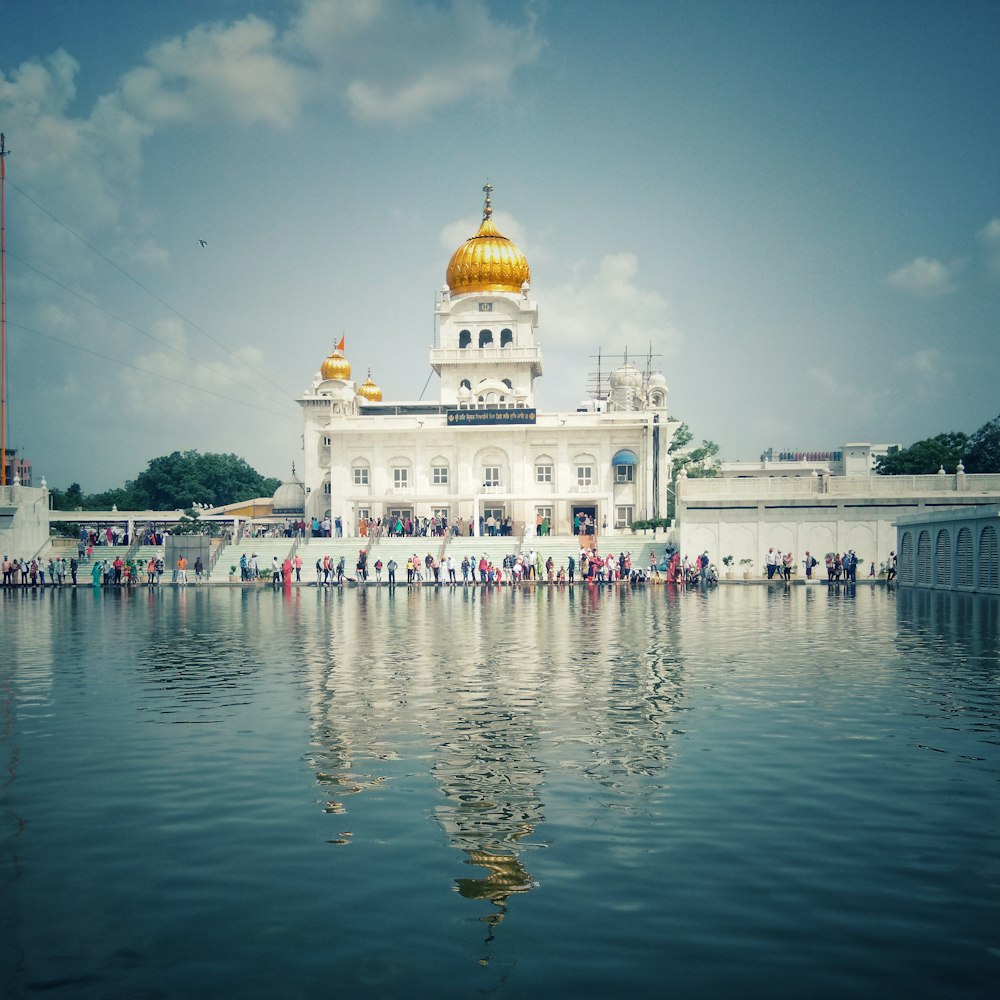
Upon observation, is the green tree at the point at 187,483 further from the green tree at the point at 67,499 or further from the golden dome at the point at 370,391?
the golden dome at the point at 370,391

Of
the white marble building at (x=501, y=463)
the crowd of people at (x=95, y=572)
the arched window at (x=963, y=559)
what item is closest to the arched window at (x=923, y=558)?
the arched window at (x=963, y=559)

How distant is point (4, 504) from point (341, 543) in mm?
15378

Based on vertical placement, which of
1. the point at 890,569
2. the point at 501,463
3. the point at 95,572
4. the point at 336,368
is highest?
the point at 336,368

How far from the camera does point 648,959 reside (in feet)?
15.7

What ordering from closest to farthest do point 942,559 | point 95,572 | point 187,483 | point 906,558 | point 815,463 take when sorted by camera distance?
point 942,559 → point 906,558 → point 95,572 → point 187,483 → point 815,463

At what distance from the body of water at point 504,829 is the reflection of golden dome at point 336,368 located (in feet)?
184

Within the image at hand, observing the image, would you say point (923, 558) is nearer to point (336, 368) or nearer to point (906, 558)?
point (906, 558)

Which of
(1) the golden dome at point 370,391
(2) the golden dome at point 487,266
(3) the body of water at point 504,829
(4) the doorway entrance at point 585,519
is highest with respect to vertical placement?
(2) the golden dome at point 487,266

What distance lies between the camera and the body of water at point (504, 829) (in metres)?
4.75

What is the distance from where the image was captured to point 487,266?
203ft

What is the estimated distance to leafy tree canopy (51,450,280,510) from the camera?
90.5m

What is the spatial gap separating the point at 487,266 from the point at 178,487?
42380 mm

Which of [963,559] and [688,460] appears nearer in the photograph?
[963,559]

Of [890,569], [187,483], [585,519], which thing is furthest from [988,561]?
[187,483]
